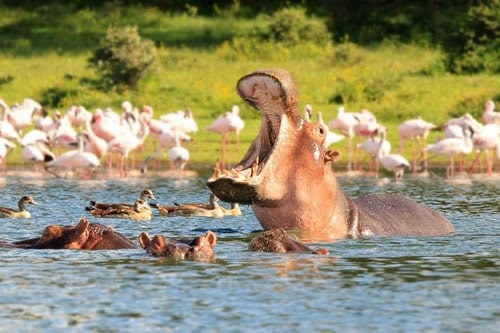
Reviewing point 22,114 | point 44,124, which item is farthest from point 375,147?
point 22,114

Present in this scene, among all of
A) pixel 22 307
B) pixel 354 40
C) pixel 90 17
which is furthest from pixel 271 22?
pixel 22 307

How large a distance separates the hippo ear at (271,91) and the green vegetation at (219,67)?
46.7 ft

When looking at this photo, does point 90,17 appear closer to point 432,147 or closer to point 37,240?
point 432,147

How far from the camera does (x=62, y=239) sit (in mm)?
11289

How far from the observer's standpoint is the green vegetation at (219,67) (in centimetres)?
2950

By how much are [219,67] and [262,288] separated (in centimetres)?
2425

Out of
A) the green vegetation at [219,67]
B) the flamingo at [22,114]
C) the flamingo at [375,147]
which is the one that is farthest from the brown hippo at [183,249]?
the flamingo at [22,114]

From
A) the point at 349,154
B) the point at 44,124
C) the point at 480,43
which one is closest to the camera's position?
the point at 349,154

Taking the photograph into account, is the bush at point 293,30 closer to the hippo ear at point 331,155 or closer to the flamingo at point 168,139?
the flamingo at point 168,139

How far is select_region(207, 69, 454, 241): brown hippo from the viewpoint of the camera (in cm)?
1041

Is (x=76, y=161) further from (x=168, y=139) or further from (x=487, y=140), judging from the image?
(x=487, y=140)

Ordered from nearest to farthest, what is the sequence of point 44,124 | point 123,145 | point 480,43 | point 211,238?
point 211,238
point 123,145
point 44,124
point 480,43

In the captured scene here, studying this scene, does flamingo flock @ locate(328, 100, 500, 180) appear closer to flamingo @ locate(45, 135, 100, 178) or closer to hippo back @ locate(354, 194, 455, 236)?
flamingo @ locate(45, 135, 100, 178)

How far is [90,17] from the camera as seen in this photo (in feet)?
134
